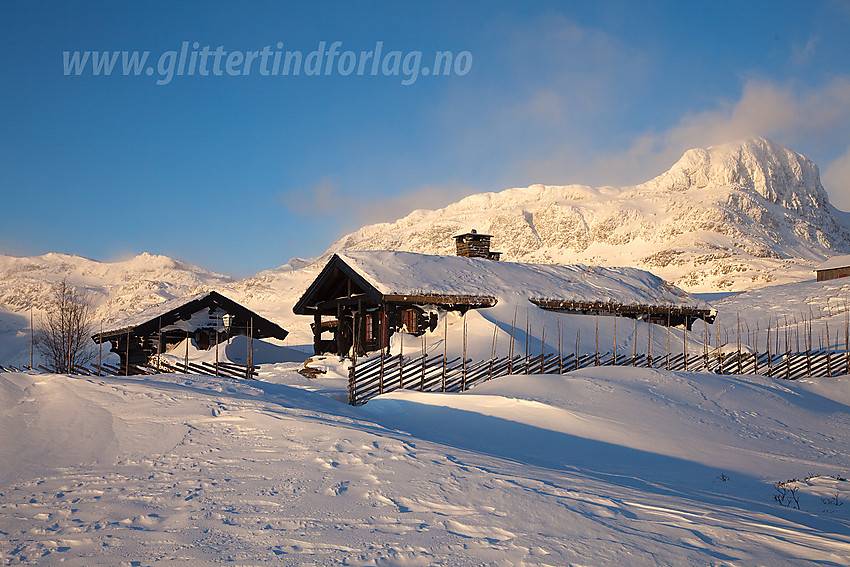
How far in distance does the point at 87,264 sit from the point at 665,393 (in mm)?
135997

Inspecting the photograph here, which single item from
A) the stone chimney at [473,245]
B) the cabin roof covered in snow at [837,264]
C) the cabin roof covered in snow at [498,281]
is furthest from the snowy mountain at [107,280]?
the cabin roof covered in snow at [837,264]

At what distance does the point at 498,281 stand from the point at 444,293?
130 inches

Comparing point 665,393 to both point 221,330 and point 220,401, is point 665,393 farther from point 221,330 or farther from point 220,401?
point 221,330

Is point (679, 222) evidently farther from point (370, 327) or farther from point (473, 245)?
point (370, 327)

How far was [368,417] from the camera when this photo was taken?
32.2 feet

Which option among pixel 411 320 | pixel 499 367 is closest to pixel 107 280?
pixel 411 320

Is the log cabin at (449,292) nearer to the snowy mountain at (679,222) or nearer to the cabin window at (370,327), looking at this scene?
the cabin window at (370,327)

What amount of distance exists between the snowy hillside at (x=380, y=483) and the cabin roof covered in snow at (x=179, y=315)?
11879 mm

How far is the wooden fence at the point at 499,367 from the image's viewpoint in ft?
46.2

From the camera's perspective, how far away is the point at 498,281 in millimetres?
21469

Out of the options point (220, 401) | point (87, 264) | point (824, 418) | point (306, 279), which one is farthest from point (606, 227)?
point (220, 401)

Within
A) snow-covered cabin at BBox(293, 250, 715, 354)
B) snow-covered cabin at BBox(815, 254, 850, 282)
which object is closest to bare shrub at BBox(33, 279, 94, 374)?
snow-covered cabin at BBox(293, 250, 715, 354)

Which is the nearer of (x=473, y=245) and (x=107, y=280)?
(x=473, y=245)

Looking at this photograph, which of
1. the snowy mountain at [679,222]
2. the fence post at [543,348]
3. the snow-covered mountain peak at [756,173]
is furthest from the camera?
the snow-covered mountain peak at [756,173]
